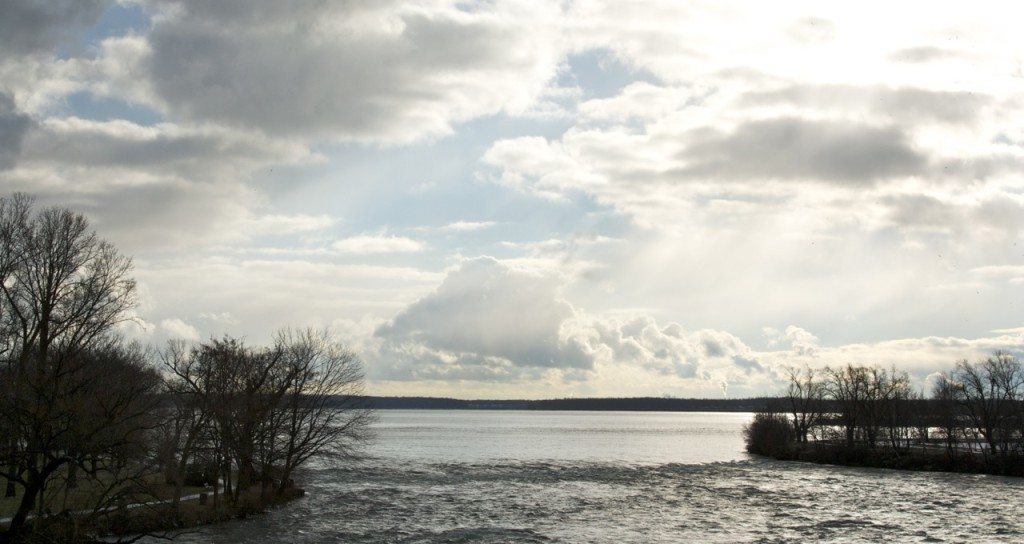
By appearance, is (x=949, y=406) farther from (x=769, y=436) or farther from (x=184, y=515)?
(x=184, y=515)

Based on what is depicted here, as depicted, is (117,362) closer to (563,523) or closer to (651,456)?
(563,523)

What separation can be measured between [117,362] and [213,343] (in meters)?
21.7

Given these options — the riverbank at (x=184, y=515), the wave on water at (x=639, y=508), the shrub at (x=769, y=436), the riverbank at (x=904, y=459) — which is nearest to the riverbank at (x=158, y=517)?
the riverbank at (x=184, y=515)

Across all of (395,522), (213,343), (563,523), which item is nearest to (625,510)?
(563,523)

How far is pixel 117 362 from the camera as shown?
72.6 meters

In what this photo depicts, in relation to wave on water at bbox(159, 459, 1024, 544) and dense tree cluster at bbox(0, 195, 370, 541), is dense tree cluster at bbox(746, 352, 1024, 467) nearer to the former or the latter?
wave on water at bbox(159, 459, 1024, 544)

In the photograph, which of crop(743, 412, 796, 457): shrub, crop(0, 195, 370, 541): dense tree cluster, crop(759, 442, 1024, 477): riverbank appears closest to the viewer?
crop(0, 195, 370, 541): dense tree cluster

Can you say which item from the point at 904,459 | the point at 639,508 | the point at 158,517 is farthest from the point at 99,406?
the point at 904,459

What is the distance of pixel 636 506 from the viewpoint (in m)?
56.2

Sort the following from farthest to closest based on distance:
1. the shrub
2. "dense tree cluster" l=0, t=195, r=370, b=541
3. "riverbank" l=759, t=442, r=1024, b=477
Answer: the shrub, "riverbank" l=759, t=442, r=1024, b=477, "dense tree cluster" l=0, t=195, r=370, b=541

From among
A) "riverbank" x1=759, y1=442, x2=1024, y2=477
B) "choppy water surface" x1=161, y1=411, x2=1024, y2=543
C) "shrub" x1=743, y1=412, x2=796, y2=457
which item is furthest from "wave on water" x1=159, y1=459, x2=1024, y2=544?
"shrub" x1=743, y1=412, x2=796, y2=457

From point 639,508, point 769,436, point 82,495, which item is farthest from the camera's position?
point 769,436

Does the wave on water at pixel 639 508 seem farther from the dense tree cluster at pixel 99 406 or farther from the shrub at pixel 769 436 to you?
the shrub at pixel 769 436

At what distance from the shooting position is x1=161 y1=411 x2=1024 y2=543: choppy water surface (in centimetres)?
4362
